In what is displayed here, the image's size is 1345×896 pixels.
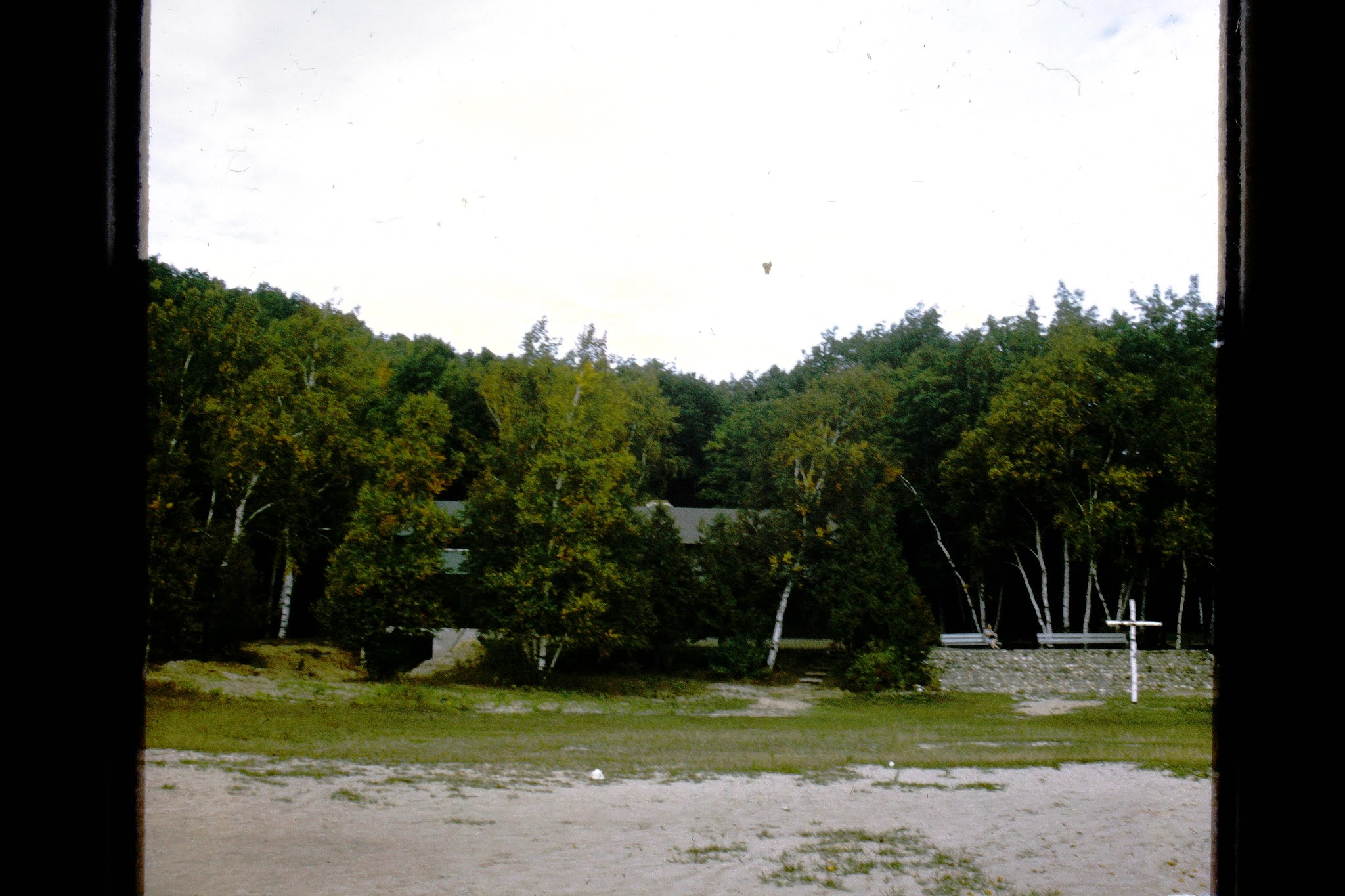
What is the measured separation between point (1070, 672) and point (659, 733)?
11.3m

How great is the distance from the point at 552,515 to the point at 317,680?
18.5 ft

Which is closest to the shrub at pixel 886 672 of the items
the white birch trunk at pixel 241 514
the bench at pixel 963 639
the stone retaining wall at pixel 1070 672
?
the stone retaining wall at pixel 1070 672

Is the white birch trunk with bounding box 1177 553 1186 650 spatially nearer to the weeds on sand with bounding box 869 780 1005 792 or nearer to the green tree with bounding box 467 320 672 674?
the green tree with bounding box 467 320 672 674

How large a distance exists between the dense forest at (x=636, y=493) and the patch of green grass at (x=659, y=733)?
255 cm

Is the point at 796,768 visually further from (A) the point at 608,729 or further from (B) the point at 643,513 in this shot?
(B) the point at 643,513

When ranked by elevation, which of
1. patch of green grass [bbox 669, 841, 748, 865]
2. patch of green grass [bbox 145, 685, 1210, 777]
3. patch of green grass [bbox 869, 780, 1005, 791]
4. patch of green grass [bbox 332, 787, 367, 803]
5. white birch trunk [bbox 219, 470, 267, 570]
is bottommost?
patch of green grass [bbox 145, 685, 1210, 777]

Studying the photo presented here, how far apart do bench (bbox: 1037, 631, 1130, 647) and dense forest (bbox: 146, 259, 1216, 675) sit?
22.9 inches

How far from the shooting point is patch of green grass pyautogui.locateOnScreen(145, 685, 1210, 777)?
1038cm

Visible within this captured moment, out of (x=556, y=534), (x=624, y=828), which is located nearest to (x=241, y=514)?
(x=556, y=534)

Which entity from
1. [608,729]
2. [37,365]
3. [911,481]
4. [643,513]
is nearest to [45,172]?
[37,365]

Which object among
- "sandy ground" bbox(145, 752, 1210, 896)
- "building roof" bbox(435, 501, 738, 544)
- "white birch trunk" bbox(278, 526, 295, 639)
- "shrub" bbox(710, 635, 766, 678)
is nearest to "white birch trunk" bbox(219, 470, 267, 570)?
"white birch trunk" bbox(278, 526, 295, 639)

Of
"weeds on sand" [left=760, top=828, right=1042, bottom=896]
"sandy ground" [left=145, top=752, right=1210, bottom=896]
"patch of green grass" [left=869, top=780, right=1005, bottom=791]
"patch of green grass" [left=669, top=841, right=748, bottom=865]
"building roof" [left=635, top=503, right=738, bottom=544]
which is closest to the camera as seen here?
"sandy ground" [left=145, top=752, right=1210, bottom=896]

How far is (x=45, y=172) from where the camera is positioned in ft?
4.92

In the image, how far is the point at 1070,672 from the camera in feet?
64.9
